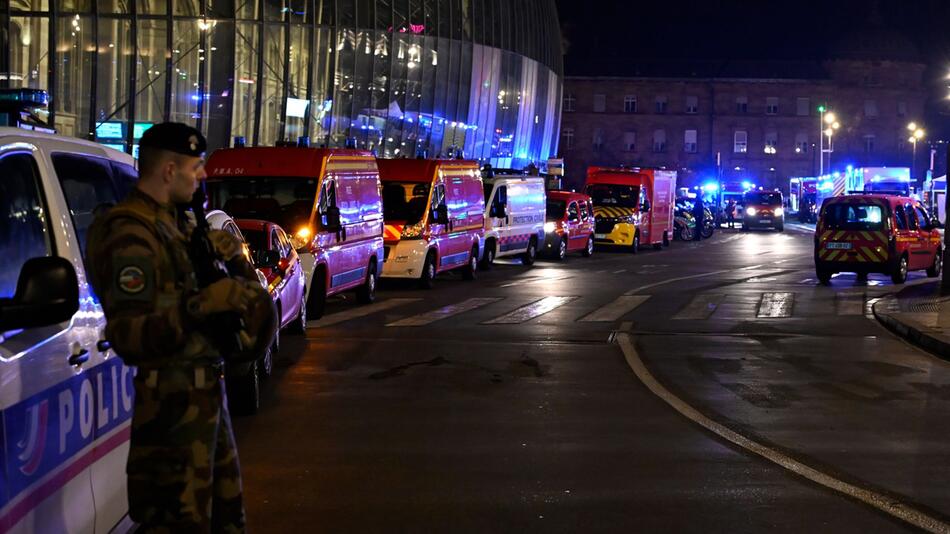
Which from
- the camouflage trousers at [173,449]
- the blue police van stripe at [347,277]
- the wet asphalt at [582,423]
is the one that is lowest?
the wet asphalt at [582,423]

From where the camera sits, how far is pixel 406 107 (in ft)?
174

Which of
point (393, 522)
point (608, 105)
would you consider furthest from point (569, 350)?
point (608, 105)

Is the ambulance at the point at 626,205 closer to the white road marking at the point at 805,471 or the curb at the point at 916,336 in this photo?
the curb at the point at 916,336

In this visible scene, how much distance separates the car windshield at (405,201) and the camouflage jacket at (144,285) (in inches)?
808

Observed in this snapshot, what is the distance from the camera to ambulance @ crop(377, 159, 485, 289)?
24.6 meters

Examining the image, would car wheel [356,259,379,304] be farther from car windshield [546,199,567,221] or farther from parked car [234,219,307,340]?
car windshield [546,199,567,221]

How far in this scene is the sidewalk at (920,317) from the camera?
1577 centimetres

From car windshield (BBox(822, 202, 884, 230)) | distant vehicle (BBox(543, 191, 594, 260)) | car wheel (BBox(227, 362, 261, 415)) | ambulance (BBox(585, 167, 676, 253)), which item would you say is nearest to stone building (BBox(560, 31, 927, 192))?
ambulance (BBox(585, 167, 676, 253))

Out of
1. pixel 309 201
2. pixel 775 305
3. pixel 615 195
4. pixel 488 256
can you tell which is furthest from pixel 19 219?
pixel 615 195

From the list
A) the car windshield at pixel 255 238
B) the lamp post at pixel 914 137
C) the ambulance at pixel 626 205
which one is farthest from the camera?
the lamp post at pixel 914 137

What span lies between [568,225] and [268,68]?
45.3 feet

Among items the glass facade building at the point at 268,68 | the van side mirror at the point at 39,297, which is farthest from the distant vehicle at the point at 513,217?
the van side mirror at the point at 39,297

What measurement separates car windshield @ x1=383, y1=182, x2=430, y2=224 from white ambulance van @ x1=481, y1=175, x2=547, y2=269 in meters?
5.13

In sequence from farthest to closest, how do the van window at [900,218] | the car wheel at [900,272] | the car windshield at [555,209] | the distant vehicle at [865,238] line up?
the car windshield at [555,209], the van window at [900,218], the car wheel at [900,272], the distant vehicle at [865,238]
